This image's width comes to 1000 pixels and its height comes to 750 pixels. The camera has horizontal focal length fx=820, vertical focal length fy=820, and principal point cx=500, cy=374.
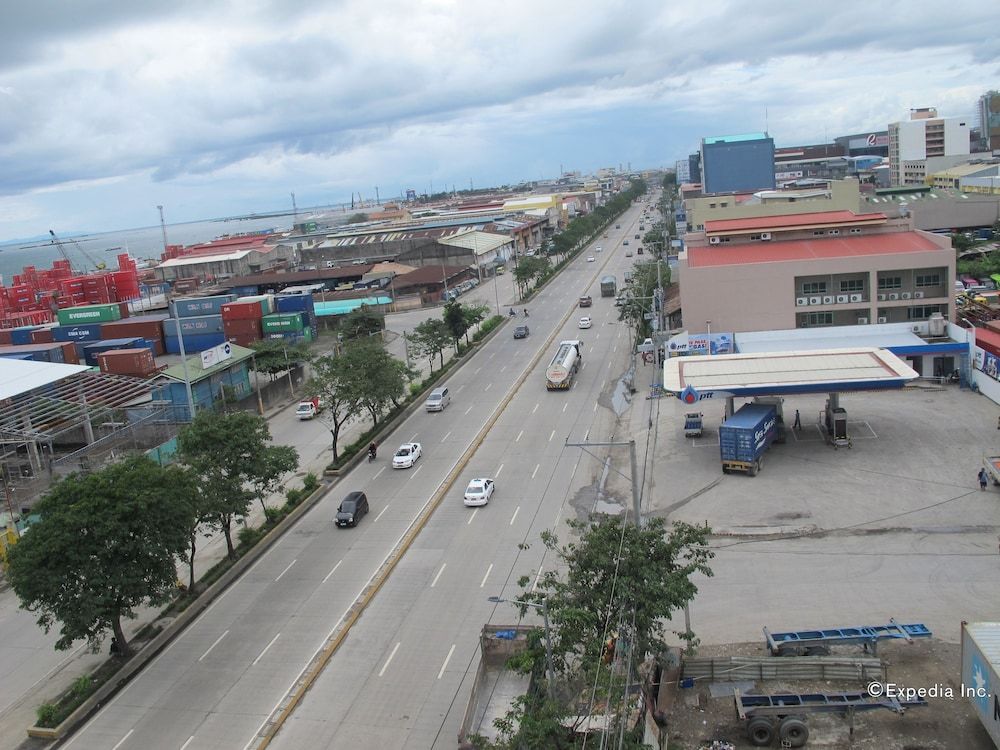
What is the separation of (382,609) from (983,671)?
1350 cm

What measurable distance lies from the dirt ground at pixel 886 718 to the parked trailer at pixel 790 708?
0.44 feet

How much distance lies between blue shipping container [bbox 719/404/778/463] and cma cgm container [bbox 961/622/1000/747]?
14.3m

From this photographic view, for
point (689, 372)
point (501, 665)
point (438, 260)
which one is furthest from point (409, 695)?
point (438, 260)

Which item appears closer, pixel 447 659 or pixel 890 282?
pixel 447 659

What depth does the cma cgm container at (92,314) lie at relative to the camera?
6656 cm

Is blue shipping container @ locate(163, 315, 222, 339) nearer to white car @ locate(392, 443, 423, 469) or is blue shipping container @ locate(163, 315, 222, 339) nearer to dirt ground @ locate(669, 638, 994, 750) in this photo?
white car @ locate(392, 443, 423, 469)

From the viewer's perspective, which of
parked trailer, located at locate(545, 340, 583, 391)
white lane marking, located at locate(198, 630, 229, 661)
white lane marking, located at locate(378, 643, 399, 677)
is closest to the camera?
white lane marking, located at locate(378, 643, 399, 677)

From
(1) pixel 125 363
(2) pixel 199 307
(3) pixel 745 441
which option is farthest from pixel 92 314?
(3) pixel 745 441

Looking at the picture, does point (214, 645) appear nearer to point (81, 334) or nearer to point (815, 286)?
point (815, 286)

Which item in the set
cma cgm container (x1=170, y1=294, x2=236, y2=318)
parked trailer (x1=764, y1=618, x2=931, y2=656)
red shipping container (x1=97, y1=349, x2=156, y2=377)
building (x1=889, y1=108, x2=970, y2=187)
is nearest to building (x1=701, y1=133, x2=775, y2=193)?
building (x1=889, y1=108, x2=970, y2=187)

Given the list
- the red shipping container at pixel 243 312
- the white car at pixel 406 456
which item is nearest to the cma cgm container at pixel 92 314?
the red shipping container at pixel 243 312

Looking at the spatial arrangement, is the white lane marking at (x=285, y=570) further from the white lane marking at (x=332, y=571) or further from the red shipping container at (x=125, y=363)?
the red shipping container at (x=125, y=363)

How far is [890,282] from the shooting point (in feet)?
144

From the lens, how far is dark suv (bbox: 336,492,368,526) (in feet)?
88.4
